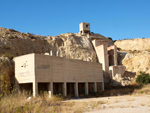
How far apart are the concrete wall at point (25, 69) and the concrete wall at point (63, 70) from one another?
0.58m

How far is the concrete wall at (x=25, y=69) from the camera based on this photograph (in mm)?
21289

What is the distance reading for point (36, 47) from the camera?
1490 inches

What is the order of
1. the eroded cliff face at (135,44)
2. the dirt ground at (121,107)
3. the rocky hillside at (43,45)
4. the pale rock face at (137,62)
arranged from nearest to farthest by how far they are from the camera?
the dirt ground at (121,107) → the rocky hillside at (43,45) → the pale rock face at (137,62) → the eroded cliff face at (135,44)

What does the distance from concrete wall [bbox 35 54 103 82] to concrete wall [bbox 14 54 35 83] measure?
0.58 metres

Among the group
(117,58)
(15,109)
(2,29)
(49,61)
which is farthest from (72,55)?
(15,109)

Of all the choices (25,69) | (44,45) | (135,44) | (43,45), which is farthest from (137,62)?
(25,69)

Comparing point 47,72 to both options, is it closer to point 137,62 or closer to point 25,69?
point 25,69

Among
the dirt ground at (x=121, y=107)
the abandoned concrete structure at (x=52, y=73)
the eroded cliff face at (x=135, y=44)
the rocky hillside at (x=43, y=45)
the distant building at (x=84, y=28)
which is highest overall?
the distant building at (x=84, y=28)

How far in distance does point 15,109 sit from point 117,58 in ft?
133

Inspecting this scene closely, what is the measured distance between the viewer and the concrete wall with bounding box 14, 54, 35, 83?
2129cm

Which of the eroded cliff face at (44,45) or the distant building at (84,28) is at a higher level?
the distant building at (84,28)

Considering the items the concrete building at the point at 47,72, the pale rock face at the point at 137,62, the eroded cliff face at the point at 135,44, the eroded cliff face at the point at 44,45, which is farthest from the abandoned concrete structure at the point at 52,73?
the eroded cliff face at the point at 135,44

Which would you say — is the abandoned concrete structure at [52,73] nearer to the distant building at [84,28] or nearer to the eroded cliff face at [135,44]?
the distant building at [84,28]

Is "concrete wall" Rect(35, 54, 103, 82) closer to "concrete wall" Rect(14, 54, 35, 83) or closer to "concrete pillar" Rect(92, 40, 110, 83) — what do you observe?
"concrete wall" Rect(14, 54, 35, 83)
